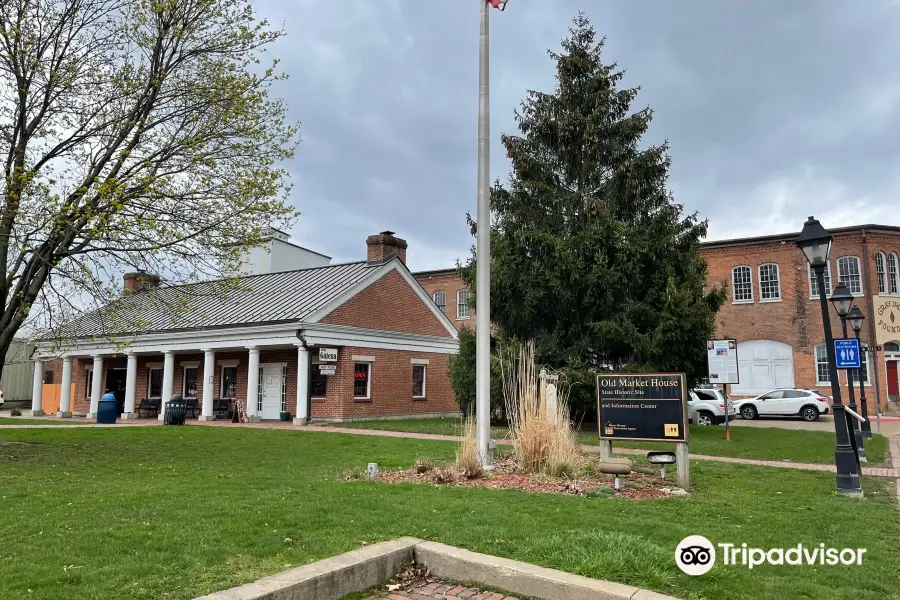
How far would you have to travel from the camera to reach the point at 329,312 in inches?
920

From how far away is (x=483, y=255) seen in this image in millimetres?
10117

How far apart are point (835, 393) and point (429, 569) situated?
708 cm

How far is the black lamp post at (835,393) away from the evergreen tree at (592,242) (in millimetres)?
8251

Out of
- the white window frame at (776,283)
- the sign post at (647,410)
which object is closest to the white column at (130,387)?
the sign post at (647,410)

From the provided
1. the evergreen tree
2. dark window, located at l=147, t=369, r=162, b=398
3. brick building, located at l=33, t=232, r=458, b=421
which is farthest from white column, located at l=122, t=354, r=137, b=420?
the evergreen tree

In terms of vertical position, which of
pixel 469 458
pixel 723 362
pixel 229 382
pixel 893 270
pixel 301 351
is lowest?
pixel 469 458

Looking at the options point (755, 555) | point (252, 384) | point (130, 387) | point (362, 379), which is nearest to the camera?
point (755, 555)

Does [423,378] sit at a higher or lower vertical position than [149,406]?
higher

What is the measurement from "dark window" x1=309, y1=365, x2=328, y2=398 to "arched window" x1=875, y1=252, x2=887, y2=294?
2858 cm

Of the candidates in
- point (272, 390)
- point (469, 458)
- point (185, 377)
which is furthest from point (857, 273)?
point (185, 377)

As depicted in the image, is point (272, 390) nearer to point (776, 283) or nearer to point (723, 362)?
point (723, 362)

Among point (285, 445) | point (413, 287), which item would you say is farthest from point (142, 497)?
point (413, 287)

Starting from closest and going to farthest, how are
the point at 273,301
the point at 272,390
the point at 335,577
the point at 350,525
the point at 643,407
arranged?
the point at 335,577, the point at 350,525, the point at 643,407, the point at 272,390, the point at 273,301

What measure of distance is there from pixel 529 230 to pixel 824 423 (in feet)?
52.9
